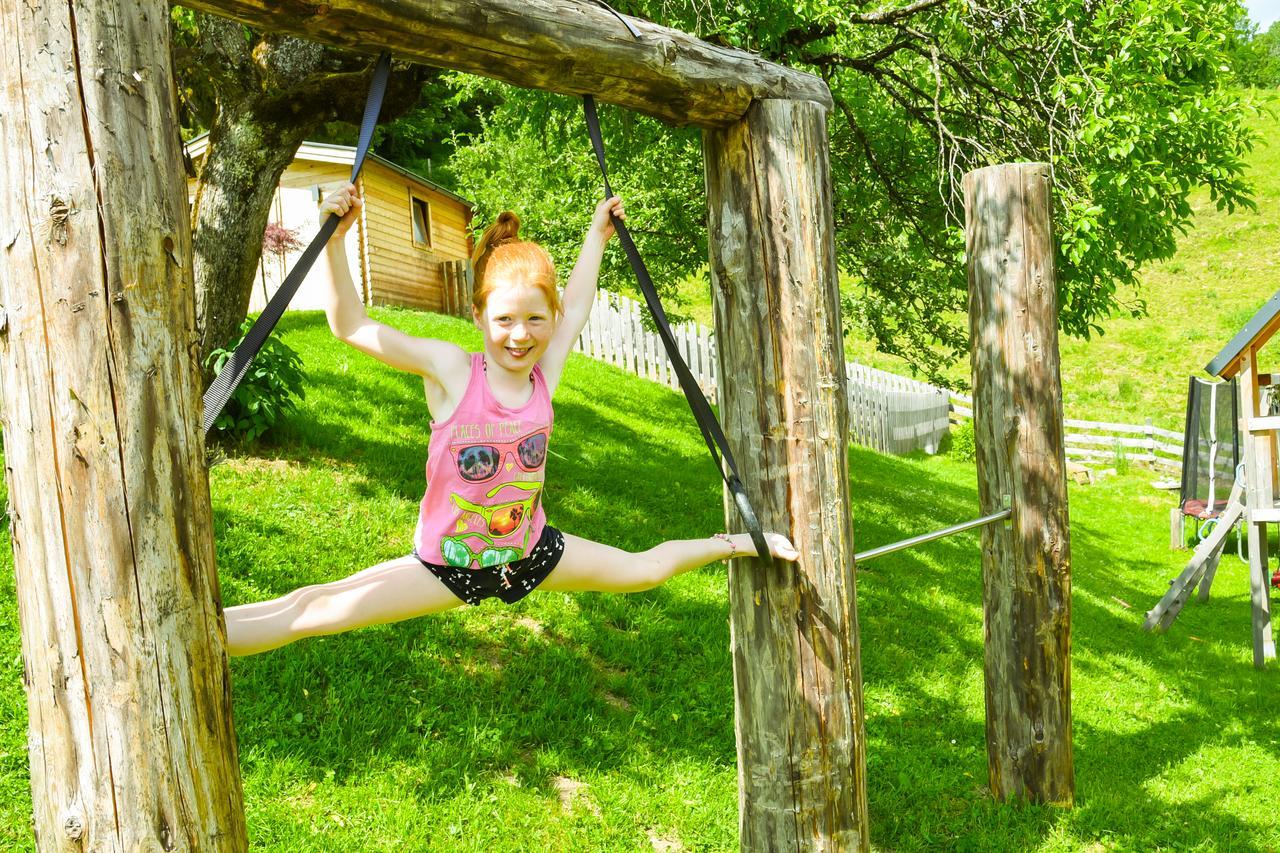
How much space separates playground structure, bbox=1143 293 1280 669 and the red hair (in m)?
6.66

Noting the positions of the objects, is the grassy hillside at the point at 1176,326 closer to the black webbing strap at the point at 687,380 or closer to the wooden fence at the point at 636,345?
the wooden fence at the point at 636,345

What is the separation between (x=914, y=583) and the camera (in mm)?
7629

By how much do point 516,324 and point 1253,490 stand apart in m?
7.18

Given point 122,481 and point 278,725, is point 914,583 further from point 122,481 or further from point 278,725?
point 122,481

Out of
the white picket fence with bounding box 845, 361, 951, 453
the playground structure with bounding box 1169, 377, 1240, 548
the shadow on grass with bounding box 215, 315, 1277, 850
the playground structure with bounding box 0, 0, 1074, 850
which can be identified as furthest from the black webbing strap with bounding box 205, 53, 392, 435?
the white picket fence with bounding box 845, 361, 951, 453

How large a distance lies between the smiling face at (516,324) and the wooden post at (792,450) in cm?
70

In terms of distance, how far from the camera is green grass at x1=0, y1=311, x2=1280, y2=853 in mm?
3877

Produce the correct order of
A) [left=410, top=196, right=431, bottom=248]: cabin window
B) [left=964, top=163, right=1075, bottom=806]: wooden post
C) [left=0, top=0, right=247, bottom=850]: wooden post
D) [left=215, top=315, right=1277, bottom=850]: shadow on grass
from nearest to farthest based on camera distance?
1. [left=0, top=0, right=247, bottom=850]: wooden post
2. [left=215, top=315, right=1277, bottom=850]: shadow on grass
3. [left=964, top=163, right=1075, bottom=806]: wooden post
4. [left=410, top=196, right=431, bottom=248]: cabin window

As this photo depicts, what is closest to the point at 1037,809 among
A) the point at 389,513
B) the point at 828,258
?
the point at 828,258

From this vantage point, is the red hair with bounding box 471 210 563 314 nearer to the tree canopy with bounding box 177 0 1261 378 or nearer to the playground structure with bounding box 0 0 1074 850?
the playground structure with bounding box 0 0 1074 850

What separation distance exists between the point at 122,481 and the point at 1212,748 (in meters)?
5.92

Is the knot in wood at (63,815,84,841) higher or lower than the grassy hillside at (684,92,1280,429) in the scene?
lower

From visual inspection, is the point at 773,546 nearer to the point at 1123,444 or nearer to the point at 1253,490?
the point at 1253,490

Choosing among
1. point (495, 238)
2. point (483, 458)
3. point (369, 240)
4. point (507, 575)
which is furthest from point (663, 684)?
point (369, 240)
